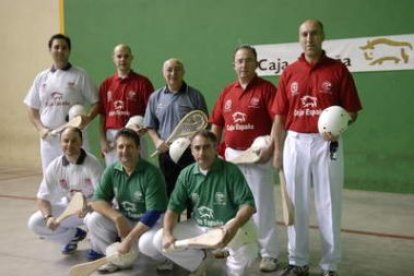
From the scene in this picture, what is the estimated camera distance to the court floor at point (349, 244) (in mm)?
3646

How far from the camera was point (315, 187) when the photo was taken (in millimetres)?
3309

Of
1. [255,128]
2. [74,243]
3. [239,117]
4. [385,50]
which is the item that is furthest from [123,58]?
[385,50]

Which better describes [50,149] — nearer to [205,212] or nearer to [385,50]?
[205,212]

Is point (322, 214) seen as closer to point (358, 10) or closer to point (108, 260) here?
point (108, 260)

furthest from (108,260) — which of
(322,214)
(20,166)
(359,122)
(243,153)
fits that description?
(20,166)

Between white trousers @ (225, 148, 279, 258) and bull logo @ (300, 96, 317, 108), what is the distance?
0.53 meters

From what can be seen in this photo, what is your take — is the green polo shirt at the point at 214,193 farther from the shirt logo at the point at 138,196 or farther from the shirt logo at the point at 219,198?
the shirt logo at the point at 138,196

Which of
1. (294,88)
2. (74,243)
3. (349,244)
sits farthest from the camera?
(349,244)

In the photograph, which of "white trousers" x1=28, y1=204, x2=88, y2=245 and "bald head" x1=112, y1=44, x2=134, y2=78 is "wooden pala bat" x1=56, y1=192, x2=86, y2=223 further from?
"bald head" x1=112, y1=44, x2=134, y2=78

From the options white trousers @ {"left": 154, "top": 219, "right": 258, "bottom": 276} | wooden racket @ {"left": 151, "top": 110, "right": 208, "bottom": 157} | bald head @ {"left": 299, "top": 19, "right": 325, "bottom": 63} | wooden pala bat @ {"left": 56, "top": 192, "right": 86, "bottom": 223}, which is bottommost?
white trousers @ {"left": 154, "top": 219, "right": 258, "bottom": 276}

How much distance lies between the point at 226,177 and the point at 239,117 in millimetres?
566

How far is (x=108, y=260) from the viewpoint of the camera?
330 centimetres

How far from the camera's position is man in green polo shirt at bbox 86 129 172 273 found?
3.36 m

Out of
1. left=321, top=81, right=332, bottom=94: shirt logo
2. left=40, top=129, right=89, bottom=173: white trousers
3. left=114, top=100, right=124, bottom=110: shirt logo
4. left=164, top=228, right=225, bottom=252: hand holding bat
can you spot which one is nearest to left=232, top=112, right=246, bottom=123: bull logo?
left=321, top=81, right=332, bottom=94: shirt logo
